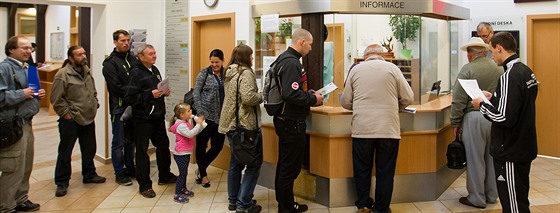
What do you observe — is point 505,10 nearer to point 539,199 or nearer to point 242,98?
point 539,199

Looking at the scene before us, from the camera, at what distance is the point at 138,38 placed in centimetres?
559

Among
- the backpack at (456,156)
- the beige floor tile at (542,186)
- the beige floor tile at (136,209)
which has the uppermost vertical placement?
the backpack at (456,156)

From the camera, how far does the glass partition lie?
13.8 feet

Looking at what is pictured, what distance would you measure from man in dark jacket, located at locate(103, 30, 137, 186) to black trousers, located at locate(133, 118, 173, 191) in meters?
0.41

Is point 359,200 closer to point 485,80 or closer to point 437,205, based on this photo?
point 437,205

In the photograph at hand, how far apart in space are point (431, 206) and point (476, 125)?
0.80m

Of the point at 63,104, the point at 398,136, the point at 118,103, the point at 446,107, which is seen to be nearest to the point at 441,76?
the point at 446,107

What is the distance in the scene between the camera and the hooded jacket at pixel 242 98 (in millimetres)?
3709

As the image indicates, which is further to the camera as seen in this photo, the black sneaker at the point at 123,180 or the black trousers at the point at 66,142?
the black sneaker at the point at 123,180

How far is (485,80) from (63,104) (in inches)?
148

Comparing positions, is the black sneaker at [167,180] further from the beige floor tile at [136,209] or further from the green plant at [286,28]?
the green plant at [286,28]

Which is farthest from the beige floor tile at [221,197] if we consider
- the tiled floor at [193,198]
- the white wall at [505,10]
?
the white wall at [505,10]

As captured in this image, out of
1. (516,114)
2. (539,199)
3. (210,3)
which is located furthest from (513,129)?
(210,3)

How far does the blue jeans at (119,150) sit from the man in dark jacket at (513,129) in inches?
138
